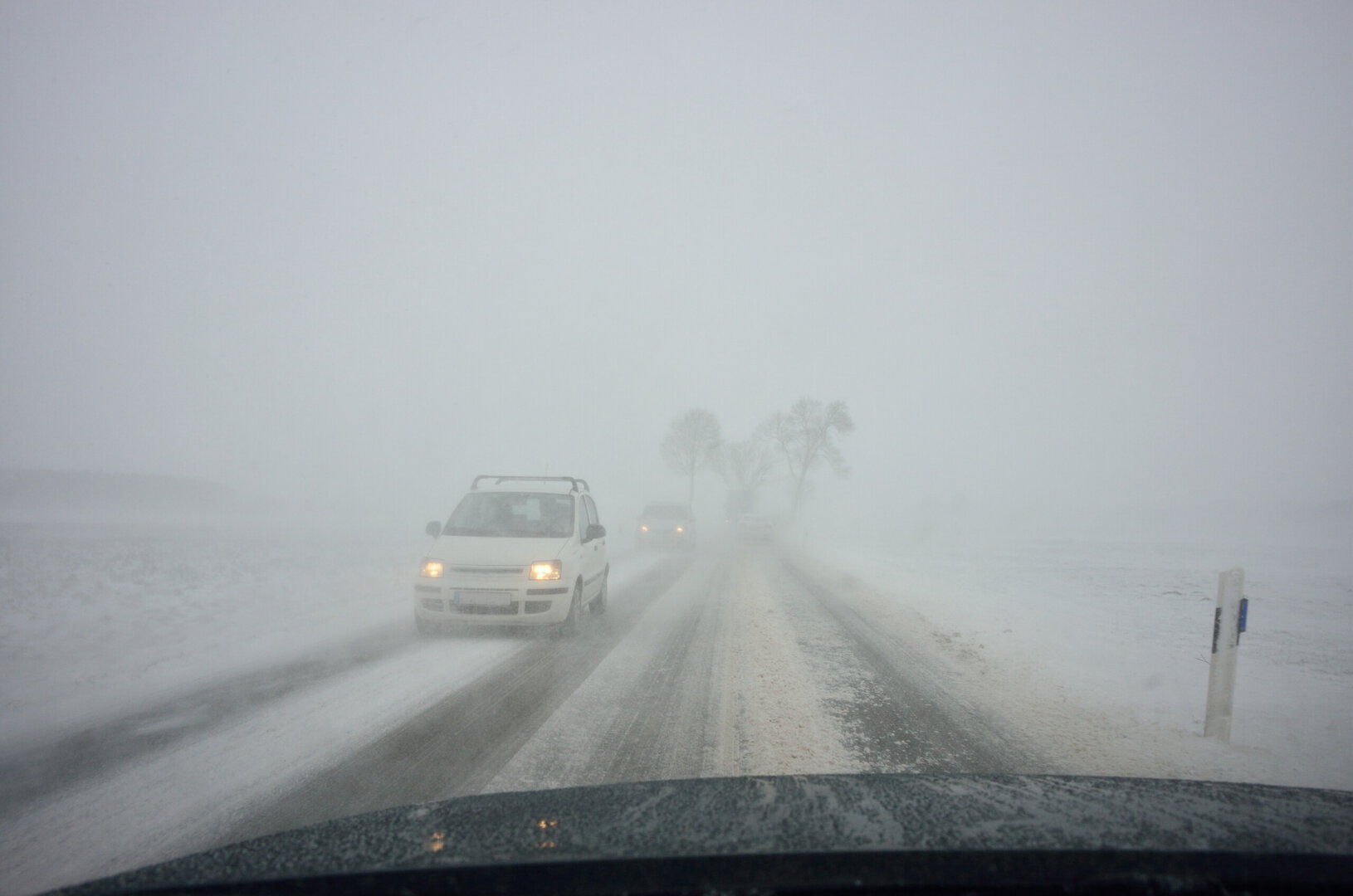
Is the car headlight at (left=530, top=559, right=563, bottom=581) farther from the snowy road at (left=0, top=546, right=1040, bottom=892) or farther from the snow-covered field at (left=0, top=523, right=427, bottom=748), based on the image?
the snow-covered field at (left=0, top=523, right=427, bottom=748)

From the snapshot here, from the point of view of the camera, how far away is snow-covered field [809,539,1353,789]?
164 inches

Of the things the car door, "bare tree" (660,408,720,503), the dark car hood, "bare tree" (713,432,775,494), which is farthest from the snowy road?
"bare tree" (713,432,775,494)

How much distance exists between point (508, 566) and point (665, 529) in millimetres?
16483

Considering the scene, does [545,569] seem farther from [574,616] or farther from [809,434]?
[809,434]

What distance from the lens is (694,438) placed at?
52594 mm

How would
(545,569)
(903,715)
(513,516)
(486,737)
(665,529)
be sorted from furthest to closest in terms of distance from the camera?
1. (665,529)
2. (513,516)
3. (545,569)
4. (903,715)
5. (486,737)

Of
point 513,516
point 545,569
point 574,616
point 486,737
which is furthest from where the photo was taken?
point 513,516

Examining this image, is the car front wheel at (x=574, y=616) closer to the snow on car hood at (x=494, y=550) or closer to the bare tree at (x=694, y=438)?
the snow on car hood at (x=494, y=550)

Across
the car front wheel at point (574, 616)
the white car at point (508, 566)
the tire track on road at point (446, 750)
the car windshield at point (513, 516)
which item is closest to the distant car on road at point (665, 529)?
the white car at point (508, 566)

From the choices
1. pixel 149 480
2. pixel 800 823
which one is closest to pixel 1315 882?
pixel 800 823

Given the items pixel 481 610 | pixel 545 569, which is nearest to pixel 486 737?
pixel 481 610

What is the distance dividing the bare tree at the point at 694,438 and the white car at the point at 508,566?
43.9 meters

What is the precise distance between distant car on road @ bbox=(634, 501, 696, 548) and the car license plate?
54.0 feet

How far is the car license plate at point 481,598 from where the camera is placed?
7.04m
